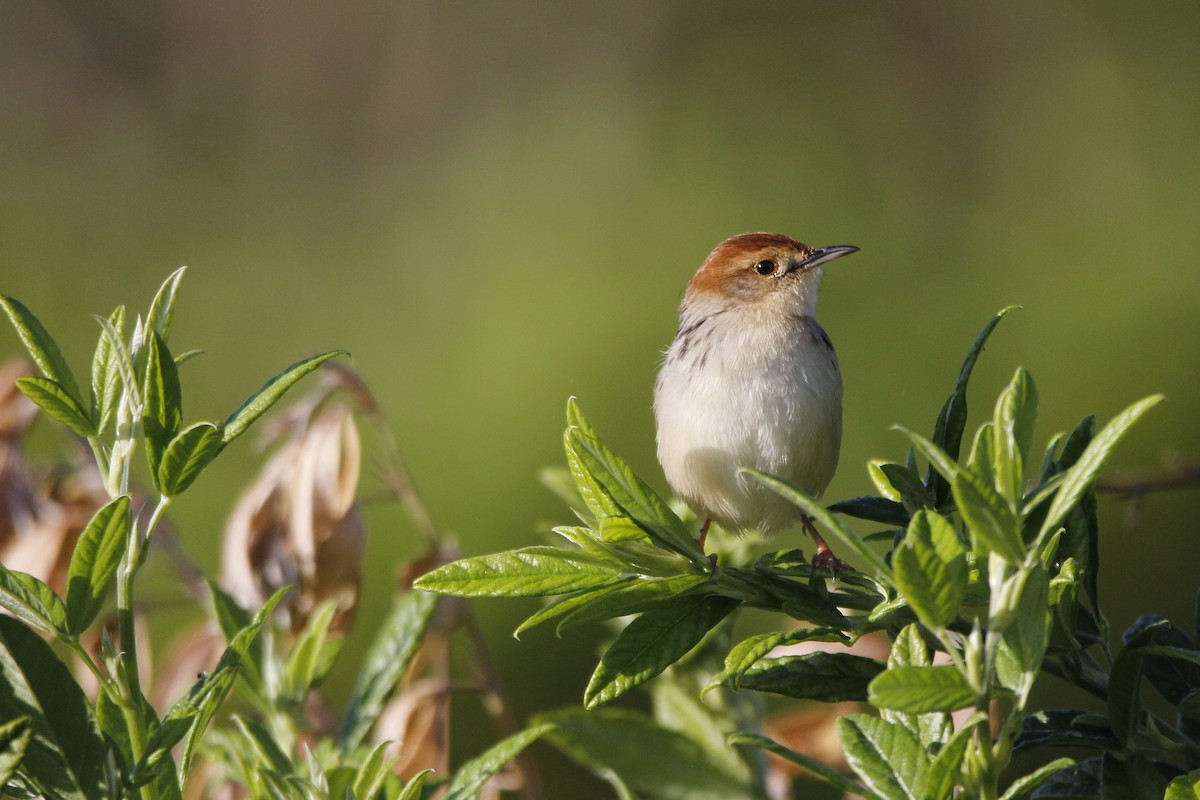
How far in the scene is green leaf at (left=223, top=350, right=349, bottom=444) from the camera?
4.01 ft

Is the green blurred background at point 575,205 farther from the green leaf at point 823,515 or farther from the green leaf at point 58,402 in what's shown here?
the green leaf at point 58,402

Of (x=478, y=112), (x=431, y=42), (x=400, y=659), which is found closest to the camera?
(x=400, y=659)

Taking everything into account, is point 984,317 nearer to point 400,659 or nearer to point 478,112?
point 400,659

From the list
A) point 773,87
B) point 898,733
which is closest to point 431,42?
point 773,87

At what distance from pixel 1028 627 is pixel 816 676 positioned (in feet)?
0.84

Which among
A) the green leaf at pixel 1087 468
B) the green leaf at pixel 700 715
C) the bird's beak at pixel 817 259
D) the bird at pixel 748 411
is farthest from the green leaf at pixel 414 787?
the bird's beak at pixel 817 259

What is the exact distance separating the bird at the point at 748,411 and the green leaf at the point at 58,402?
1.35m

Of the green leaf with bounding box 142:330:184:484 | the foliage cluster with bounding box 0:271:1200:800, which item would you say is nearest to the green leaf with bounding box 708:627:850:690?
the foliage cluster with bounding box 0:271:1200:800

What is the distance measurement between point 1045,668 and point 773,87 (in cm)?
522

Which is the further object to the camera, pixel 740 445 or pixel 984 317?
pixel 984 317

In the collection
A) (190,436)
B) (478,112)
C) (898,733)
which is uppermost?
(478,112)

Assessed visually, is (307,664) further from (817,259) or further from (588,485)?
(817,259)

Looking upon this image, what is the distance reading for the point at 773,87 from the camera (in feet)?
20.1

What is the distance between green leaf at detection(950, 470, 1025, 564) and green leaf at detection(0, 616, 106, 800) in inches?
30.8
